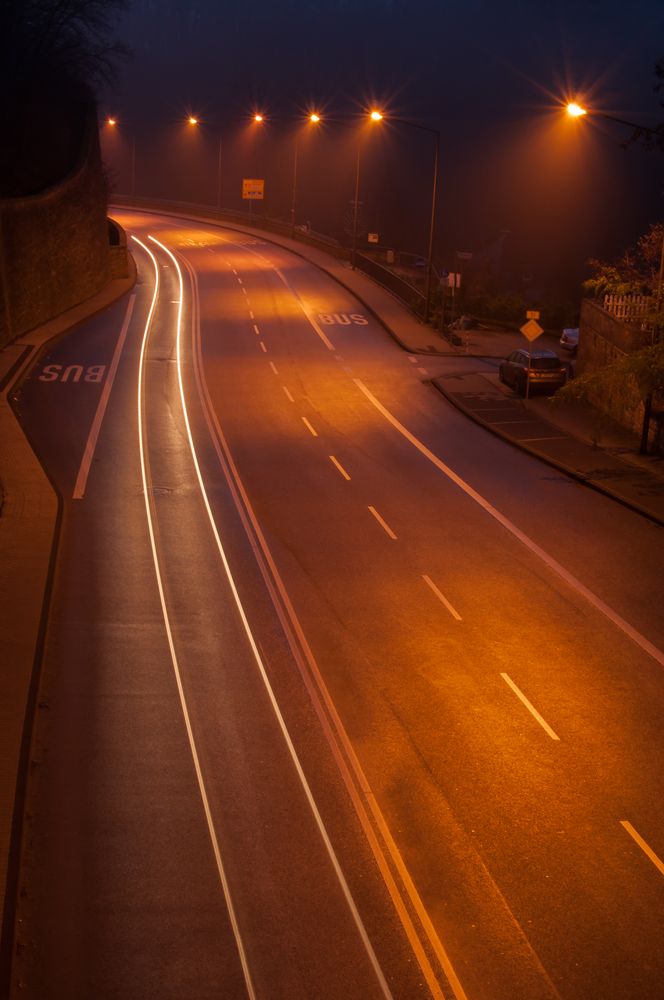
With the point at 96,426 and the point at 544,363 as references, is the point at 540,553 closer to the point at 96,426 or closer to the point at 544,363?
the point at 96,426

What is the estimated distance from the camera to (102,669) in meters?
15.4

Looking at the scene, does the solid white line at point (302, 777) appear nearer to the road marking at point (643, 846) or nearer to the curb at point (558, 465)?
the road marking at point (643, 846)

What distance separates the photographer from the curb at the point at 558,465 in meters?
24.0

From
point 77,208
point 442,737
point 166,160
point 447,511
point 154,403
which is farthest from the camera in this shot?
point 166,160

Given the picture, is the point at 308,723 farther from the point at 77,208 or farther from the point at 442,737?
the point at 77,208

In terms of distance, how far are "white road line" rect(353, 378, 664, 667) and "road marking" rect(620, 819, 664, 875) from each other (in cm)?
473

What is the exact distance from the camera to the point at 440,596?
18.5 metres

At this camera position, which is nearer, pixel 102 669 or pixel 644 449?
pixel 102 669

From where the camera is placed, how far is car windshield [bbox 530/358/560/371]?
3619cm

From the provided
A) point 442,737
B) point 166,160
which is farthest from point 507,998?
point 166,160

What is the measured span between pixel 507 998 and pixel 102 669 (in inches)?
327

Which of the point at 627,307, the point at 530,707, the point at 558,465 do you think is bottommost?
the point at 530,707

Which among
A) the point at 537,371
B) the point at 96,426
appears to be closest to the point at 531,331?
the point at 537,371

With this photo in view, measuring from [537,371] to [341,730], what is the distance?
24.6m
